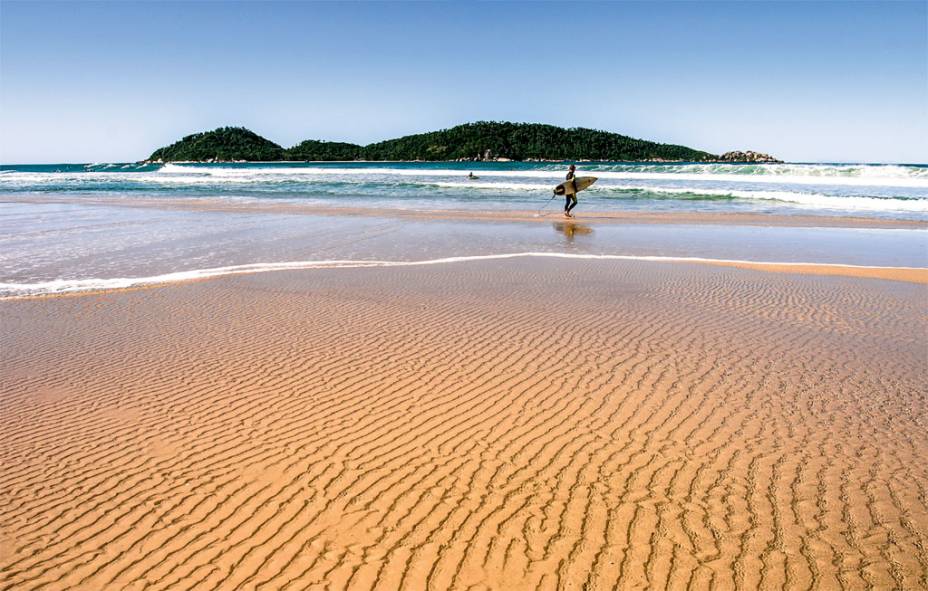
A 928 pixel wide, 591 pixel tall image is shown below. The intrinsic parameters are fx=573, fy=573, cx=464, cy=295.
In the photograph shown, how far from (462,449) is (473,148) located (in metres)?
144

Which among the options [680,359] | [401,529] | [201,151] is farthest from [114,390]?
[201,151]

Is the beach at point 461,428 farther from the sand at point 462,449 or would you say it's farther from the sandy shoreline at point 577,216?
the sandy shoreline at point 577,216

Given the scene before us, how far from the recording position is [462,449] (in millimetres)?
5293

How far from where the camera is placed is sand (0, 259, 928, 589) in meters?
3.90

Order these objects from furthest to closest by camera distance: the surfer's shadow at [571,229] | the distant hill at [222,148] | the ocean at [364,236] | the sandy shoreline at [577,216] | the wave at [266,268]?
the distant hill at [222,148]
the sandy shoreline at [577,216]
the surfer's shadow at [571,229]
the ocean at [364,236]
the wave at [266,268]

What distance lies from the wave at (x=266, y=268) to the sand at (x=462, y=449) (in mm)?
1920

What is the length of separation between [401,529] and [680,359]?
4777 mm

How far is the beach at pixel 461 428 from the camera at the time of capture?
12.9ft

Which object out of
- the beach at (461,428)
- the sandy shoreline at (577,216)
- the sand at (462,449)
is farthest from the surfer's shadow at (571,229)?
the sand at (462,449)

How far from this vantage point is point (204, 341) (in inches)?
324

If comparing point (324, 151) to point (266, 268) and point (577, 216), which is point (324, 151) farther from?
point (266, 268)

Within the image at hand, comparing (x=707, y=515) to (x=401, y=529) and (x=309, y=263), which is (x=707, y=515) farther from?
(x=309, y=263)

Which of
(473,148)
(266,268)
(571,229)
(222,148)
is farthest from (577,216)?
(222,148)

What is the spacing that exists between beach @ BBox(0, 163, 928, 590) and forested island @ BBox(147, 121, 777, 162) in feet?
445
